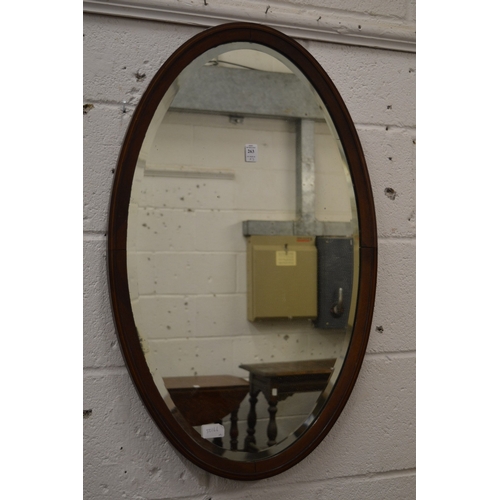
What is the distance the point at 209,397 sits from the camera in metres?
1.04

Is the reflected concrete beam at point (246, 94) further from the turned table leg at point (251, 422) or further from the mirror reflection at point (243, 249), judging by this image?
the turned table leg at point (251, 422)

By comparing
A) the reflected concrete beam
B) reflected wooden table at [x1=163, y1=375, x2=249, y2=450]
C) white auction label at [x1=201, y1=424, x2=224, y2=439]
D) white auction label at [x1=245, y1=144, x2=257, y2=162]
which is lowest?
white auction label at [x1=201, y1=424, x2=224, y2=439]

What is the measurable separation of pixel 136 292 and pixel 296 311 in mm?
277

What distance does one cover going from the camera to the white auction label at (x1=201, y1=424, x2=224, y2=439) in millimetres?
1034

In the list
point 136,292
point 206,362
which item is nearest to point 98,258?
point 136,292

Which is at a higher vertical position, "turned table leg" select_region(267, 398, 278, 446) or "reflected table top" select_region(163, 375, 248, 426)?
"reflected table top" select_region(163, 375, 248, 426)

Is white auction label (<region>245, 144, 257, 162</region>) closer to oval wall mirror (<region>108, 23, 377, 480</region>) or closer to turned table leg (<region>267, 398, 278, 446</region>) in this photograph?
oval wall mirror (<region>108, 23, 377, 480</region>)

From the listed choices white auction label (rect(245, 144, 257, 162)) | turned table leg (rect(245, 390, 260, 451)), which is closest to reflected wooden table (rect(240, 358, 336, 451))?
turned table leg (rect(245, 390, 260, 451))

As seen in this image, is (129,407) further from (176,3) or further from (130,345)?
(176,3)

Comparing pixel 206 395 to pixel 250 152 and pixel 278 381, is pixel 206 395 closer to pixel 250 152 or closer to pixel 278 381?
pixel 278 381

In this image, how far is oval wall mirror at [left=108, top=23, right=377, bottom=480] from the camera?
1016mm

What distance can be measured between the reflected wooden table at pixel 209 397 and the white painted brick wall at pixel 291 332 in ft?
0.20

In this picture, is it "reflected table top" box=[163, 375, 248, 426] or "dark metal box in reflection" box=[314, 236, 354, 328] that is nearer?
"reflected table top" box=[163, 375, 248, 426]

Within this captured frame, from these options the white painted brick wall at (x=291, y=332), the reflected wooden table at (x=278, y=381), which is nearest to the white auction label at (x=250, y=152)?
the white painted brick wall at (x=291, y=332)
